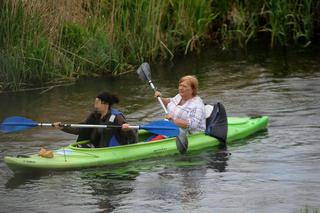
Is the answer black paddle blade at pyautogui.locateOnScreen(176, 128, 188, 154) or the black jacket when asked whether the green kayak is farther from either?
black paddle blade at pyautogui.locateOnScreen(176, 128, 188, 154)

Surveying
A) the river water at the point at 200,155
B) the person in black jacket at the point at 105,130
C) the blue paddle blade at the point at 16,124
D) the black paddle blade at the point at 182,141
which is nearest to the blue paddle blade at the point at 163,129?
the black paddle blade at the point at 182,141

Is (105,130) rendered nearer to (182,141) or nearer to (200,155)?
(182,141)

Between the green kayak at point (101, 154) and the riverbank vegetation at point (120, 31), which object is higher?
the riverbank vegetation at point (120, 31)

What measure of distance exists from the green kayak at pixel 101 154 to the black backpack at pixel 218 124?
73 mm

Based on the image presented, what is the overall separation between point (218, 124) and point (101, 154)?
1.75 metres

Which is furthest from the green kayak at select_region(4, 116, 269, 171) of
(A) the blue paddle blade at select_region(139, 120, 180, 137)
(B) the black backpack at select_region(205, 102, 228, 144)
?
(A) the blue paddle blade at select_region(139, 120, 180, 137)

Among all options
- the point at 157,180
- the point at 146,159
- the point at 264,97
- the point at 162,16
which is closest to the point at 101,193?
the point at 157,180

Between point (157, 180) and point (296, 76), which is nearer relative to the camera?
point (157, 180)

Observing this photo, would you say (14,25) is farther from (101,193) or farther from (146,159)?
(101,193)

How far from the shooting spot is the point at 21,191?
9906 millimetres

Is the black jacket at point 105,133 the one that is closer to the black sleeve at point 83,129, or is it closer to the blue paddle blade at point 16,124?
the black sleeve at point 83,129

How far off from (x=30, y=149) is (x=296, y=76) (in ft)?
19.0

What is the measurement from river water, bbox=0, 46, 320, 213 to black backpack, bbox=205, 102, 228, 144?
20cm

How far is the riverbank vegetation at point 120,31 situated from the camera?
14.8 metres
